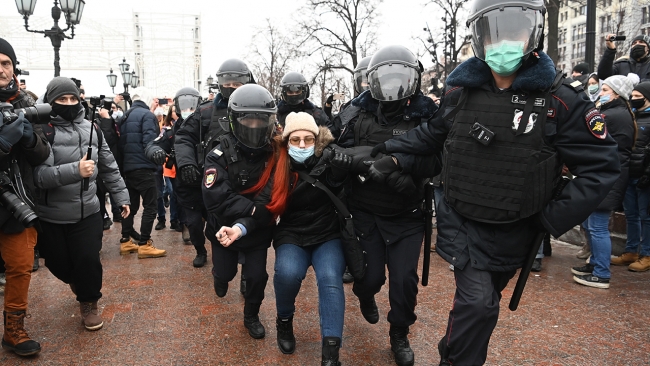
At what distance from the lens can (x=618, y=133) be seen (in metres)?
4.88

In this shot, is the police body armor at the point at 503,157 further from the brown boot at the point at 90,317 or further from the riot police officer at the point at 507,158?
the brown boot at the point at 90,317

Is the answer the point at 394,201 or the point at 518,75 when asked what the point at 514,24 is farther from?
the point at 394,201

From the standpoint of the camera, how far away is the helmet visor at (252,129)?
3516 mm

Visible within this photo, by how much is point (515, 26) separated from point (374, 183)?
1.37 m

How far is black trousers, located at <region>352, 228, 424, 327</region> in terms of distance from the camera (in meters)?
3.24

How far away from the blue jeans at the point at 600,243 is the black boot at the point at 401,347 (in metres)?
2.67

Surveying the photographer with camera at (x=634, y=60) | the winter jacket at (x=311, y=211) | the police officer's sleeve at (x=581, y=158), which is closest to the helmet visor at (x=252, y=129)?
the winter jacket at (x=311, y=211)

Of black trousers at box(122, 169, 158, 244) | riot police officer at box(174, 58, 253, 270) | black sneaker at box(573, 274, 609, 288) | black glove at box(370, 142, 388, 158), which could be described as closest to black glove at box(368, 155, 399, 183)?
black glove at box(370, 142, 388, 158)

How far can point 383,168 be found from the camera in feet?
10.1

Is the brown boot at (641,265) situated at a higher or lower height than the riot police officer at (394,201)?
lower

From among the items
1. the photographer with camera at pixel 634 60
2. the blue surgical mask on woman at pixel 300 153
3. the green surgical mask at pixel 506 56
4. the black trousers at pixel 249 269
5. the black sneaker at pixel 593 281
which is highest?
the photographer with camera at pixel 634 60

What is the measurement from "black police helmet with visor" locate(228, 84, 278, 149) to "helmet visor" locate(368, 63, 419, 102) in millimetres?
806

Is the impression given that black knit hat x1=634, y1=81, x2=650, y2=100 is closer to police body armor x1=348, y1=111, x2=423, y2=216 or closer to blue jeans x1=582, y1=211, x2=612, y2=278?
blue jeans x1=582, y1=211, x2=612, y2=278

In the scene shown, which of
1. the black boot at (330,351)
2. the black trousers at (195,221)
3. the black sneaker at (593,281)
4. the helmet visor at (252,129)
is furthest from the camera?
the black trousers at (195,221)
